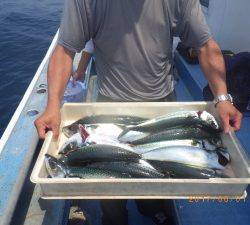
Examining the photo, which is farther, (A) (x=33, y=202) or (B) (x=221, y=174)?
(A) (x=33, y=202)

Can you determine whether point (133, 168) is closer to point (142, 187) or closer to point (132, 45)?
point (142, 187)

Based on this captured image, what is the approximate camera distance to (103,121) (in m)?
2.61

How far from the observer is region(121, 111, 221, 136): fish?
2.45 m

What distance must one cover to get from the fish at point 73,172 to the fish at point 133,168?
34 millimetres

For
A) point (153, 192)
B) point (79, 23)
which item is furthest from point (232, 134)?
point (79, 23)

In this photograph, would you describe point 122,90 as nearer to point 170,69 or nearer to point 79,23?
A: point 170,69

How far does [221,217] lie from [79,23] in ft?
7.13

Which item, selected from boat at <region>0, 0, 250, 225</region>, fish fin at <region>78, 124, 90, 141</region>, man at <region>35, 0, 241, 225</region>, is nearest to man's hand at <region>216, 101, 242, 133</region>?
man at <region>35, 0, 241, 225</region>

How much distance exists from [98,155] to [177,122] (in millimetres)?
648

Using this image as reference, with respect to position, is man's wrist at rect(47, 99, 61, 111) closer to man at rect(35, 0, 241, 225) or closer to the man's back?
man at rect(35, 0, 241, 225)

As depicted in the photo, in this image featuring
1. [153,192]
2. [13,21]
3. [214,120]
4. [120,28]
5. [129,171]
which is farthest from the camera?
[13,21]

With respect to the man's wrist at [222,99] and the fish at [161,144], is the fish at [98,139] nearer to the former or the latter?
the fish at [161,144]

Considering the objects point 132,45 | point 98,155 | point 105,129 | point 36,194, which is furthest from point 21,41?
point 98,155

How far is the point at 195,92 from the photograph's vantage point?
490cm
